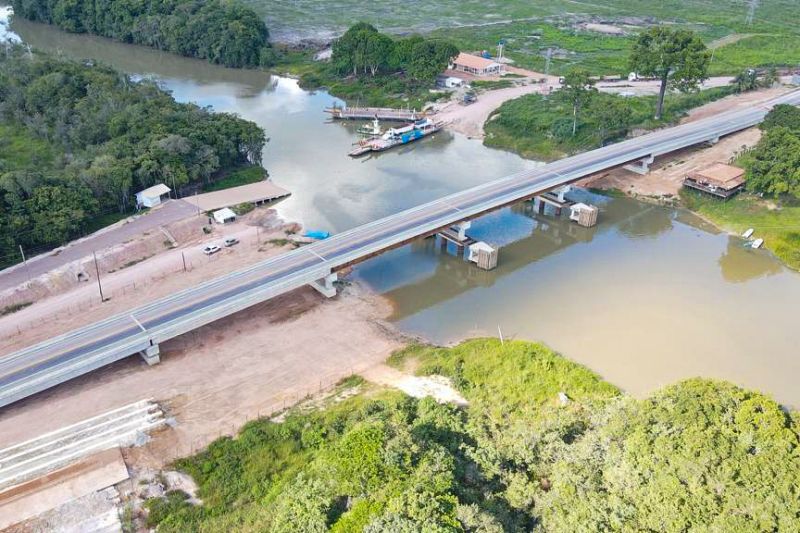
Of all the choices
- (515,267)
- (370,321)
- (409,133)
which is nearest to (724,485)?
(370,321)

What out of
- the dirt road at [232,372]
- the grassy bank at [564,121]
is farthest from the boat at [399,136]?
the dirt road at [232,372]

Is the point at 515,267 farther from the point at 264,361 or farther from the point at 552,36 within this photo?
the point at 552,36

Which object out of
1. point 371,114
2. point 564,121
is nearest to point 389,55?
point 371,114

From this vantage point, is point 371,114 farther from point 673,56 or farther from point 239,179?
point 673,56

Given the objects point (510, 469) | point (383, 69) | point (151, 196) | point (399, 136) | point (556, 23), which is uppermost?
point (556, 23)

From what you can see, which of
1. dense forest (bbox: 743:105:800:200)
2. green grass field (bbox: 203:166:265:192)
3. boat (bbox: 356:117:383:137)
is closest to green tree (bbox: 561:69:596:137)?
dense forest (bbox: 743:105:800:200)

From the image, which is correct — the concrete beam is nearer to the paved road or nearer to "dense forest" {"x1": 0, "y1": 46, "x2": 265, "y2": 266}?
the paved road

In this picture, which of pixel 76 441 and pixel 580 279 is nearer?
pixel 76 441
